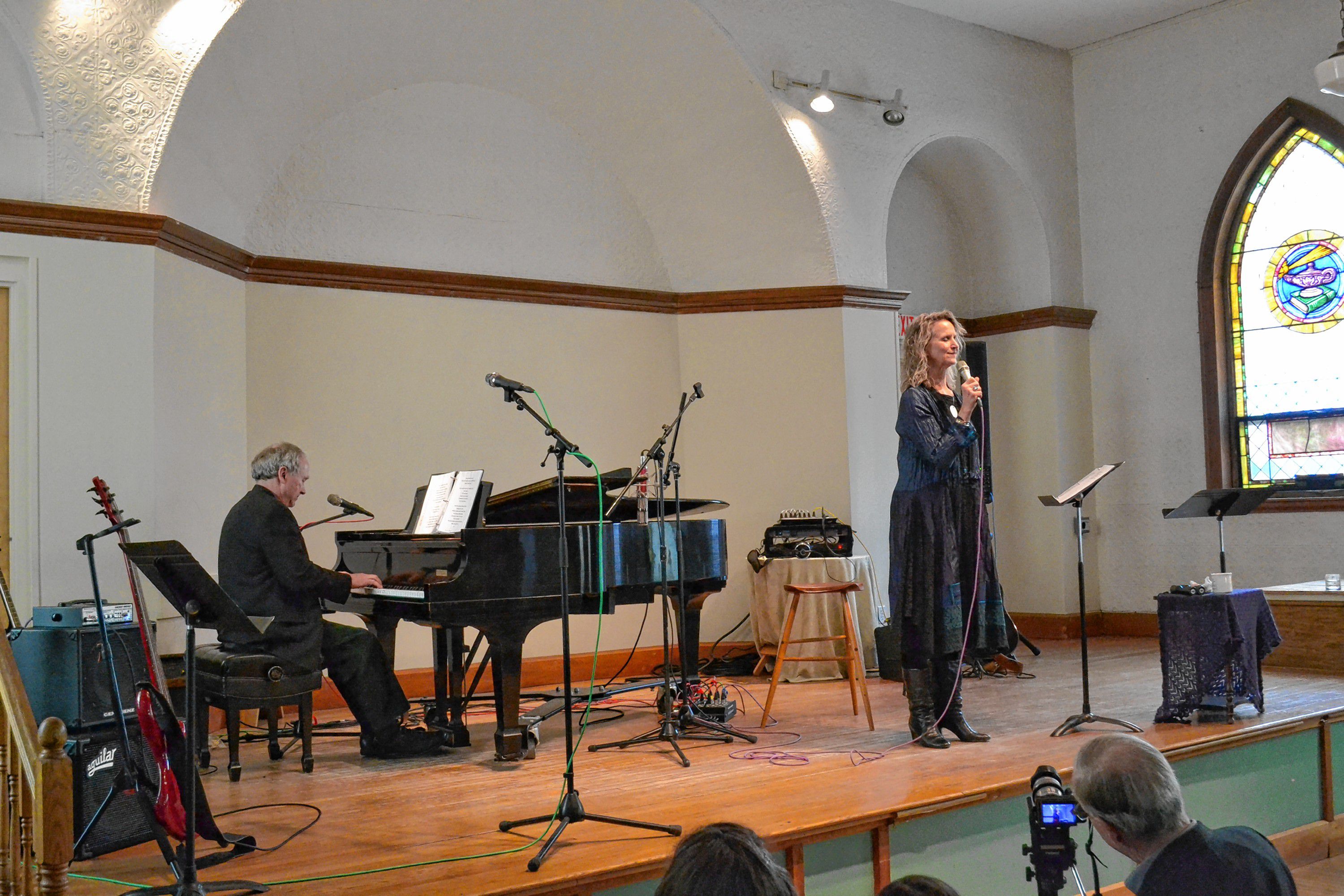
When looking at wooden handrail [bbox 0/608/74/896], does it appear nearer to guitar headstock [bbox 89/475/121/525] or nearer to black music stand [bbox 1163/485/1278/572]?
guitar headstock [bbox 89/475/121/525]

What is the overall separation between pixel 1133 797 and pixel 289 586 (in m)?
3.36

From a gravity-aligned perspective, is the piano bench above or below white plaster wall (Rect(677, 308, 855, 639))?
below

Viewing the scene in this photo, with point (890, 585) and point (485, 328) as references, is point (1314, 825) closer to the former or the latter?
point (890, 585)

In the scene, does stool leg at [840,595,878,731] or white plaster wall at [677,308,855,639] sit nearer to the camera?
stool leg at [840,595,878,731]

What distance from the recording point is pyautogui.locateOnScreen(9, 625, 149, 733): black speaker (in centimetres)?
357

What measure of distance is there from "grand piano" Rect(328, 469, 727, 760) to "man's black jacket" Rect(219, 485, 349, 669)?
1.03 feet

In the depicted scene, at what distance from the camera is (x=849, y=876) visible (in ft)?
11.8

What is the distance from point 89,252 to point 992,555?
14.1 feet

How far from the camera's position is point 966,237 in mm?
9172

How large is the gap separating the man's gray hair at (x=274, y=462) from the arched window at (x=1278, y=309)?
643 cm

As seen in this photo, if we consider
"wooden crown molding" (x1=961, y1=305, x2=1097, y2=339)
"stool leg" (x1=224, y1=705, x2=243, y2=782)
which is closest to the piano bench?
"stool leg" (x1=224, y1=705, x2=243, y2=782)

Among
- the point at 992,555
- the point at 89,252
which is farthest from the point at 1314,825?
the point at 89,252

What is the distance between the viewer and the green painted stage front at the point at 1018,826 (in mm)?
3607

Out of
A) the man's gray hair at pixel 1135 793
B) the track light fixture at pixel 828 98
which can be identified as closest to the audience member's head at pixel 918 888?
the man's gray hair at pixel 1135 793
